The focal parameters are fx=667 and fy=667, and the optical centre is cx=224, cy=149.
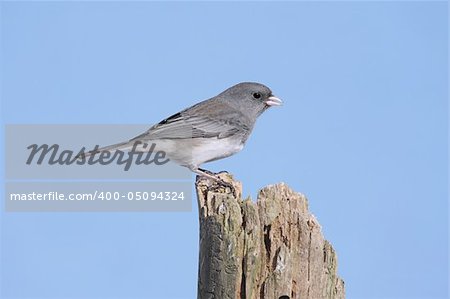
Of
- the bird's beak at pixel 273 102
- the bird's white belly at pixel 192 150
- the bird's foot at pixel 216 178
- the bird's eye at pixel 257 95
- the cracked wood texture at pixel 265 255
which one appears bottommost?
the cracked wood texture at pixel 265 255

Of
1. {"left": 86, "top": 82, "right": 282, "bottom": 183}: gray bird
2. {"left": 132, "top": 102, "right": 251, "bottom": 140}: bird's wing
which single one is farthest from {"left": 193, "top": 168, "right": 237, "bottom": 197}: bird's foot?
{"left": 132, "top": 102, "right": 251, "bottom": 140}: bird's wing

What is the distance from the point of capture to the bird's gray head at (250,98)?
816 cm

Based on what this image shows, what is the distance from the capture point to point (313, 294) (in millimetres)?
4652

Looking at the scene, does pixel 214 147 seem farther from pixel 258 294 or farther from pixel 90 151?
pixel 258 294

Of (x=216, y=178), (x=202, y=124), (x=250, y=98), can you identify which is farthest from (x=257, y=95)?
(x=216, y=178)

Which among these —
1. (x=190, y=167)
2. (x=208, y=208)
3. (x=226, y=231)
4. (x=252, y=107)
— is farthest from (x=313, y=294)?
(x=252, y=107)

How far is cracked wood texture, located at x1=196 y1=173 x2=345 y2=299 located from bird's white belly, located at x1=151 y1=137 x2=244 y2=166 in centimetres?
240

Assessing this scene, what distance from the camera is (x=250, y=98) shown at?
8.23 meters

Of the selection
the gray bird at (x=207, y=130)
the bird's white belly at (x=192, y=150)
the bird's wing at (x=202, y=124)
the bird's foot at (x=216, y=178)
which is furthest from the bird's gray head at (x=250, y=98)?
the bird's foot at (x=216, y=178)

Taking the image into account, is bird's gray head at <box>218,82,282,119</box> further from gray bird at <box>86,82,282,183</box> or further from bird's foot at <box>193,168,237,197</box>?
bird's foot at <box>193,168,237,197</box>

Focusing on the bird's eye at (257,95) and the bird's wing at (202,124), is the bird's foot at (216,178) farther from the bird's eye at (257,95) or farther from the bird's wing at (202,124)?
the bird's eye at (257,95)

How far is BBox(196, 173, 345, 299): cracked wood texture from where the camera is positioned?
183 inches

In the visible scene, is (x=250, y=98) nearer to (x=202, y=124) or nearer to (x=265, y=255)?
(x=202, y=124)

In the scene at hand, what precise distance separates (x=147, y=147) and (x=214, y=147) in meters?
0.73
